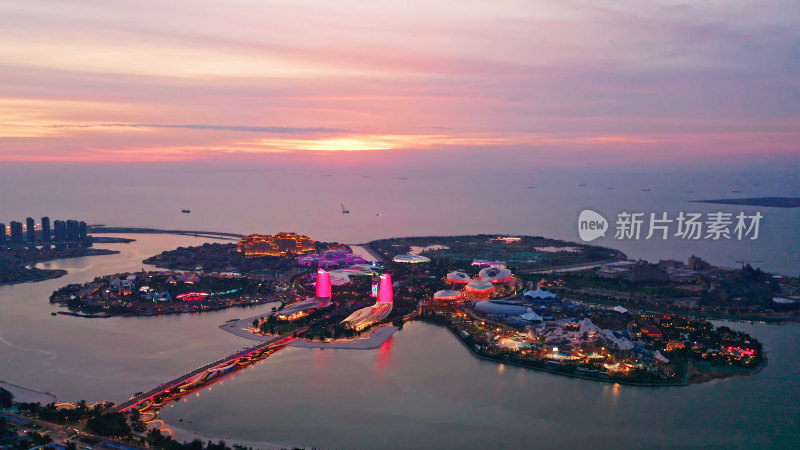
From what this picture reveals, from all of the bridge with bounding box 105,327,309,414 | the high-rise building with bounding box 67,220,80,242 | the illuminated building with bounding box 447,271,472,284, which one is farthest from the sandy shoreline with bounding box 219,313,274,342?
the high-rise building with bounding box 67,220,80,242

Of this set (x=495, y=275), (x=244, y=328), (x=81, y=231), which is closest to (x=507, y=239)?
(x=495, y=275)

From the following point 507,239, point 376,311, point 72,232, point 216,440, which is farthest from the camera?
point 507,239

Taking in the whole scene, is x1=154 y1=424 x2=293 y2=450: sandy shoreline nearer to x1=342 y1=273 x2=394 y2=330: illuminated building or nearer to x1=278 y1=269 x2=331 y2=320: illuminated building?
x1=342 y1=273 x2=394 y2=330: illuminated building

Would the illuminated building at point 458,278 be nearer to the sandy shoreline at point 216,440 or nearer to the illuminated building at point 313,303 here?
the illuminated building at point 313,303

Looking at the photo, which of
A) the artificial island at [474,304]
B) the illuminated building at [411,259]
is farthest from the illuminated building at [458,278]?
the illuminated building at [411,259]

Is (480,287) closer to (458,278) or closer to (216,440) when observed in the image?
(458,278)

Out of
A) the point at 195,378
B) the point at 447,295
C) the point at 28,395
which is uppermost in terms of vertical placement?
the point at 447,295
